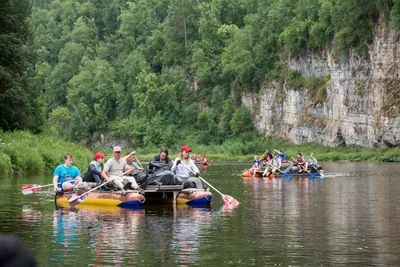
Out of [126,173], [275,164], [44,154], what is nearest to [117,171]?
[126,173]

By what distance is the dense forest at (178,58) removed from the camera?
3979 inches

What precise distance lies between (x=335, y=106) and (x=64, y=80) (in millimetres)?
77097

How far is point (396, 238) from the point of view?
49.7 feet

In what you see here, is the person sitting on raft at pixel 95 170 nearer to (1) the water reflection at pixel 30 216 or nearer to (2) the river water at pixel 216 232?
(2) the river water at pixel 216 232

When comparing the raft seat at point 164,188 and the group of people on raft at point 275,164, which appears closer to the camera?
the raft seat at point 164,188

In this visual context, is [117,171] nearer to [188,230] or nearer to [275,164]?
[188,230]

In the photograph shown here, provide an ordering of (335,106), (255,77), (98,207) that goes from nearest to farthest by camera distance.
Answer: (98,207) < (335,106) < (255,77)

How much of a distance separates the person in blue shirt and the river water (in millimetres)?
670

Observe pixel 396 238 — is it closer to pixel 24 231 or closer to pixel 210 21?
pixel 24 231

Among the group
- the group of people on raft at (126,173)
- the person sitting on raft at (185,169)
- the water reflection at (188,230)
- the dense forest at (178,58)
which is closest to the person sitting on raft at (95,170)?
the group of people on raft at (126,173)

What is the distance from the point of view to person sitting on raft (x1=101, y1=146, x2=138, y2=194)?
2291 centimetres

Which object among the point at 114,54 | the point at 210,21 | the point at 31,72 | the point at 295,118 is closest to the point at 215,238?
the point at 31,72

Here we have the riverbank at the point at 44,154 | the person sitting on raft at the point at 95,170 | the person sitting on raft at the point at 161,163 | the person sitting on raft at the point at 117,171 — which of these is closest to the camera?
the person sitting on raft at the point at 117,171

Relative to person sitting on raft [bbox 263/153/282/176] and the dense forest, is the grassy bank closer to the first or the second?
person sitting on raft [bbox 263/153/282/176]
